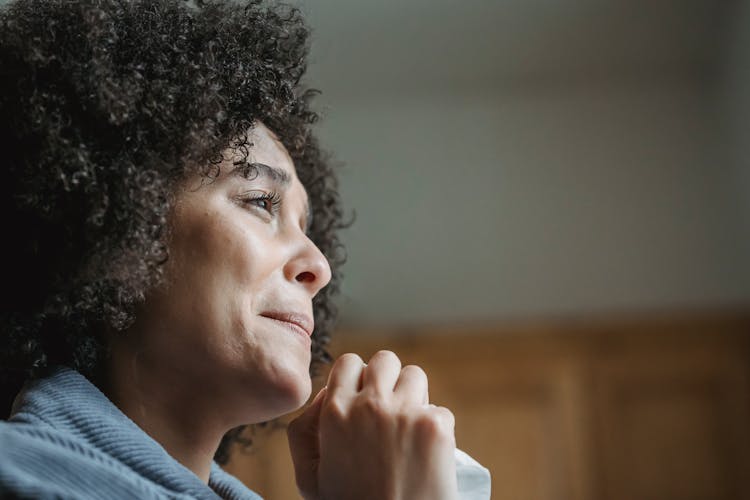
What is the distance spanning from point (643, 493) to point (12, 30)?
2401 mm

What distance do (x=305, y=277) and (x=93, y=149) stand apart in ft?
0.81

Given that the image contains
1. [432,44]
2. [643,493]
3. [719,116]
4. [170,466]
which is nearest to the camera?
[170,466]

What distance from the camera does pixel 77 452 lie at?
725 mm

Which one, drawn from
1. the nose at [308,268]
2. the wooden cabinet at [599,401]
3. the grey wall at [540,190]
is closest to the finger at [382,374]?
the nose at [308,268]

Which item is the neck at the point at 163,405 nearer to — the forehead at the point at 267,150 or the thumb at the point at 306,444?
the thumb at the point at 306,444

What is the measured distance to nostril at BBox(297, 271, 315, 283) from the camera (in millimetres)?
938

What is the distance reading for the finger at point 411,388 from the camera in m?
0.86

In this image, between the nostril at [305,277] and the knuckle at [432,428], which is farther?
the nostril at [305,277]

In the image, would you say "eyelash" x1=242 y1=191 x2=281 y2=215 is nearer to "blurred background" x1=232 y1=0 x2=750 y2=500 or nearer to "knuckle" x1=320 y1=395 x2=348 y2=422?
"knuckle" x1=320 y1=395 x2=348 y2=422

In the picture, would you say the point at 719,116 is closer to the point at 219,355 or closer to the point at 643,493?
the point at 643,493

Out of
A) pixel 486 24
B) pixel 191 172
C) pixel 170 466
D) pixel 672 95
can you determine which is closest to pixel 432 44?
pixel 486 24

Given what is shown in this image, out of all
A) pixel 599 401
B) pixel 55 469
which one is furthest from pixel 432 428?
pixel 599 401

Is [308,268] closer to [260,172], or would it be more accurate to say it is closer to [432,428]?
[260,172]

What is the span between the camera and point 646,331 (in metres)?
2.76
